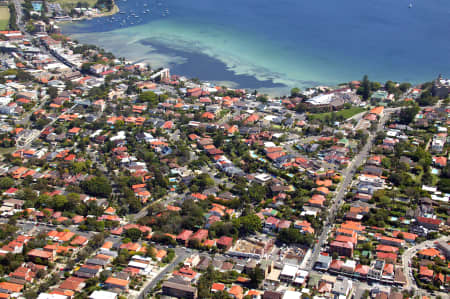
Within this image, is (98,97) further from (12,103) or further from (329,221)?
(329,221)

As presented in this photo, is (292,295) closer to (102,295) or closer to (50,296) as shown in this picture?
(102,295)

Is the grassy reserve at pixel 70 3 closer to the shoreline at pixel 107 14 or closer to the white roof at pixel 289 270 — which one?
the shoreline at pixel 107 14

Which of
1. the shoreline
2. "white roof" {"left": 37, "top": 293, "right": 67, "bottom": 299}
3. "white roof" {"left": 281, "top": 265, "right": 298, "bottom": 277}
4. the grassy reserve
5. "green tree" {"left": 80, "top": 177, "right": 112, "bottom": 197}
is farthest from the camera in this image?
the grassy reserve

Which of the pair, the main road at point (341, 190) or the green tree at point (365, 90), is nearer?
the main road at point (341, 190)

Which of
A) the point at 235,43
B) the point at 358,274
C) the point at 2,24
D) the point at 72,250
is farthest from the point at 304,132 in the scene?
the point at 2,24

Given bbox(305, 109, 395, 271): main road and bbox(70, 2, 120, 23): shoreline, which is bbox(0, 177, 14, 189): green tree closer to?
bbox(305, 109, 395, 271): main road

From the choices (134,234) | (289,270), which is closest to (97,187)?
(134,234)

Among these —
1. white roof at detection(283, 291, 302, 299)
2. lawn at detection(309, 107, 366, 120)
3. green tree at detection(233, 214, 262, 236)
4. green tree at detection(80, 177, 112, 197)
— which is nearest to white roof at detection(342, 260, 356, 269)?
white roof at detection(283, 291, 302, 299)

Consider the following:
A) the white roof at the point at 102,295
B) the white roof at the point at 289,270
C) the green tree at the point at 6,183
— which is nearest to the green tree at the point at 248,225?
the white roof at the point at 289,270
